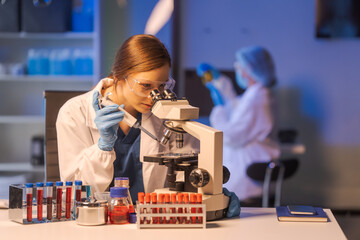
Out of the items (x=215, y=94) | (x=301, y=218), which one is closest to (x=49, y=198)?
(x=301, y=218)

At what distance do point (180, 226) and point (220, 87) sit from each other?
3.47 metres

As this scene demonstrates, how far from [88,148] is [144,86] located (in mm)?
316

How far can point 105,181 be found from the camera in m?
1.93

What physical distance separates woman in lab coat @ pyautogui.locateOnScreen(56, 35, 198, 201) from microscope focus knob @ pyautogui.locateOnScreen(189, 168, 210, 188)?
1.15ft

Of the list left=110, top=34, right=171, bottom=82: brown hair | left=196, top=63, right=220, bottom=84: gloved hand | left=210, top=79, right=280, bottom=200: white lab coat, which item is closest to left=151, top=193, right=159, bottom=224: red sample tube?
left=110, top=34, right=171, bottom=82: brown hair

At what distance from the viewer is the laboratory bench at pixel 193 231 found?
1.51 metres

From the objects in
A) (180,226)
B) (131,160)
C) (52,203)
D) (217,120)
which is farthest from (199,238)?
(217,120)

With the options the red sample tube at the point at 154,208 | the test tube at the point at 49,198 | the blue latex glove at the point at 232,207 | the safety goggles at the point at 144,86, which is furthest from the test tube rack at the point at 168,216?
the safety goggles at the point at 144,86

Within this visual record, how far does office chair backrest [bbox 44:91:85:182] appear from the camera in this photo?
2.32m

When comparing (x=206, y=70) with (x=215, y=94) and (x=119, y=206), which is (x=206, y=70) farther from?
(x=119, y=206)

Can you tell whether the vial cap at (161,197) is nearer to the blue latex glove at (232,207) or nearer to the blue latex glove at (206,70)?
the blue latex glove at (232,207)

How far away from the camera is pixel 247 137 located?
4656 mm

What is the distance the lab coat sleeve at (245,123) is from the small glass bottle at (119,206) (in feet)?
9.74

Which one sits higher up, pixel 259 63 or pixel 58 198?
pixel 259 63
